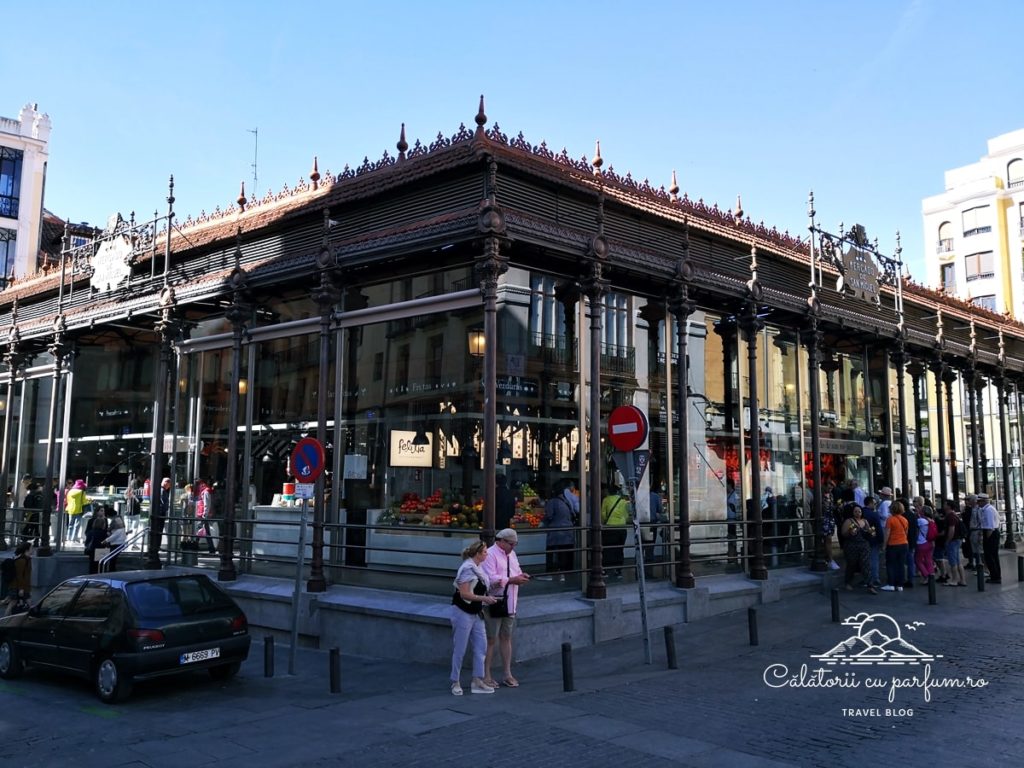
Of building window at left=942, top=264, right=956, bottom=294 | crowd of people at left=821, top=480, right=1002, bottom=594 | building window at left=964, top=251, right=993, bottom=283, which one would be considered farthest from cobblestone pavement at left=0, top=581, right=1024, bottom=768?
building window at left=942, top=264, right=956, bottom=294

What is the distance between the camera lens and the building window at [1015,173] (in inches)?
2207

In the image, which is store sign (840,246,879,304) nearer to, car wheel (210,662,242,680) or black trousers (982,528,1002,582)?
black trousers (982,528,1002,582)

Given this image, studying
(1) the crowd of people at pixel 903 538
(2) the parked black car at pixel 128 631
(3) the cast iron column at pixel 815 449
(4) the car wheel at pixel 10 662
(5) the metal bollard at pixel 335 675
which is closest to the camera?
(5) the metal bollard at pixel 335 675

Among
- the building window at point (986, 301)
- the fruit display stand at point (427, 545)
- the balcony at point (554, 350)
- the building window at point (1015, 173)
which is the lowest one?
the fruit display stand at point (427, 545)

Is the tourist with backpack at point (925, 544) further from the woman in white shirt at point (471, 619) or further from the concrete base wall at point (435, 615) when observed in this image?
the woman in white shirt at point (471, 619)

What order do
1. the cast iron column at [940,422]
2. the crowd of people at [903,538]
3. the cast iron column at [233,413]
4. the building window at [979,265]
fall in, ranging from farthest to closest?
the building window at [979,265], the cast iron column at [940,422], the crowd of people at [903,538], the cast iron column at [233,413]

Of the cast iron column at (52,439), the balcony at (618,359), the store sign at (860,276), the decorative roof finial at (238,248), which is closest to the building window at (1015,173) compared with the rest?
→ the store sign at (860,276)

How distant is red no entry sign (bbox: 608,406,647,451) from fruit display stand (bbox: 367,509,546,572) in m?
2.28

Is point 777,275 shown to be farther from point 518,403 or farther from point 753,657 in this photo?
point 753,657

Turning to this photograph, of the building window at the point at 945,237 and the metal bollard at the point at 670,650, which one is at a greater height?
the building window at the point at 945,237

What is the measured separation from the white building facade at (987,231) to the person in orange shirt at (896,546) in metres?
44.7

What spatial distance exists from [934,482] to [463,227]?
65.5ft

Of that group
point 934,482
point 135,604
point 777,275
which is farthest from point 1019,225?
point 135,604

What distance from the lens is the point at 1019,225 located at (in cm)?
5519
